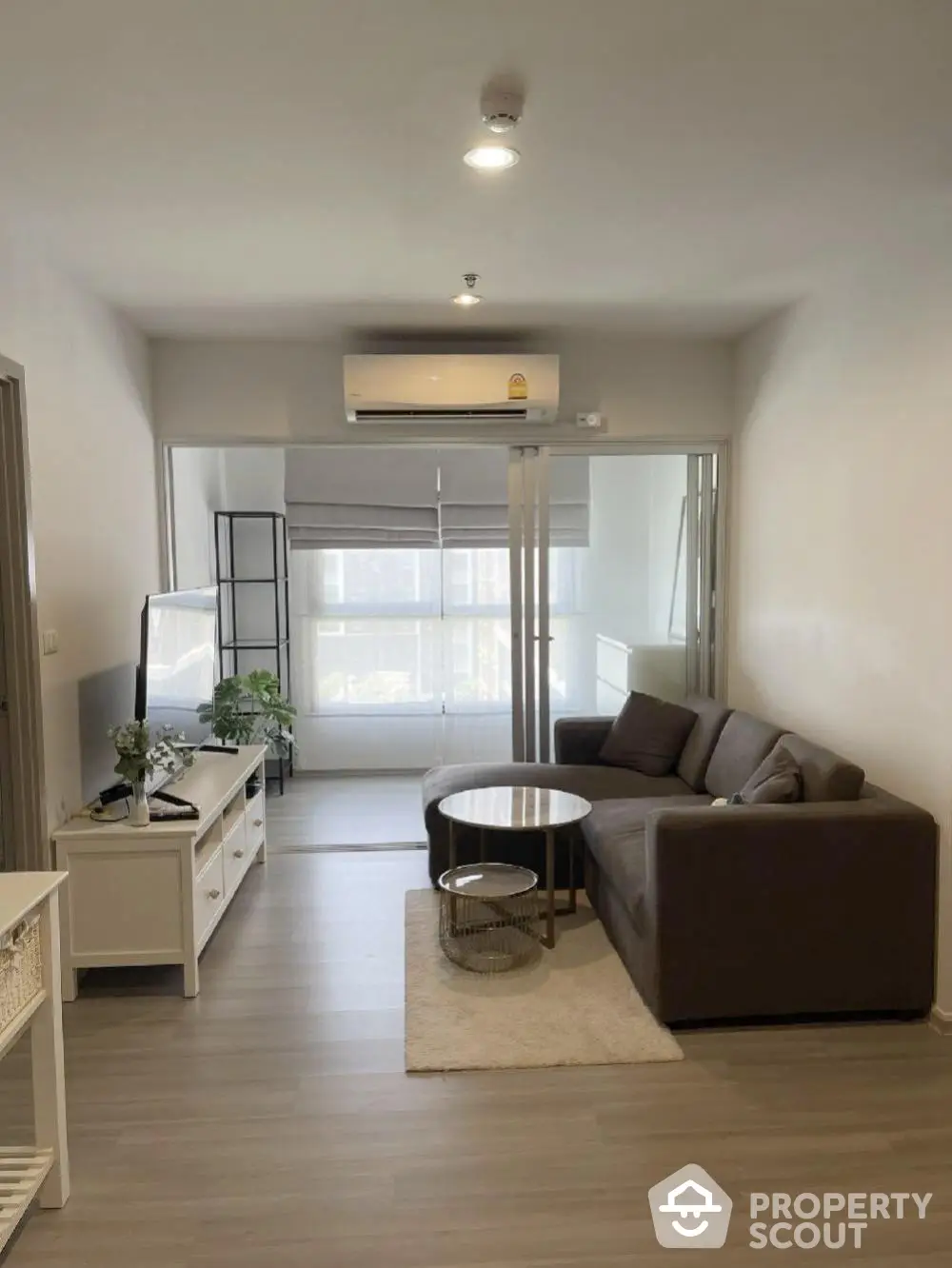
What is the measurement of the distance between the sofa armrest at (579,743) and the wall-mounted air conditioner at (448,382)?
170cm

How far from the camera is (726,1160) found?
89.2 inches

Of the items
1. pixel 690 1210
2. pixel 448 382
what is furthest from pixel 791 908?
pixel 448 382

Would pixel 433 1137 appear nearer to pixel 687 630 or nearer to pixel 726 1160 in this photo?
pixel 726 1160

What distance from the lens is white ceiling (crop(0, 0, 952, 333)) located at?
1.92 metres

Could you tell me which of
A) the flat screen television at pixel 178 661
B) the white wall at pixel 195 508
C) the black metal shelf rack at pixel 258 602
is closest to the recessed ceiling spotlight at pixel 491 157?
the flat screen television at pixel 178 661

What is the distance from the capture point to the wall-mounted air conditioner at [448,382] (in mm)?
4387

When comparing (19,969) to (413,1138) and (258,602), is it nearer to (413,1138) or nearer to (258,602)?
(413,1138)

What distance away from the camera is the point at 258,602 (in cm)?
658

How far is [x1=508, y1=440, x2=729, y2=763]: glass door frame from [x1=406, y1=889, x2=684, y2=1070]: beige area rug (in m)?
1.54

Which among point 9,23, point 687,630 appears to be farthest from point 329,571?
point 9,23

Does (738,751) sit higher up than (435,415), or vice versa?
(435,415)

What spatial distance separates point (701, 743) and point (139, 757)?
2.58 meters

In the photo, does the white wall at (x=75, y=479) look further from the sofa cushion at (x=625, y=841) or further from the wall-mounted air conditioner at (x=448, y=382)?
the sofa cushion at (x=625, y=841)

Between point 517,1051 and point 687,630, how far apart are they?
2.87 metres
